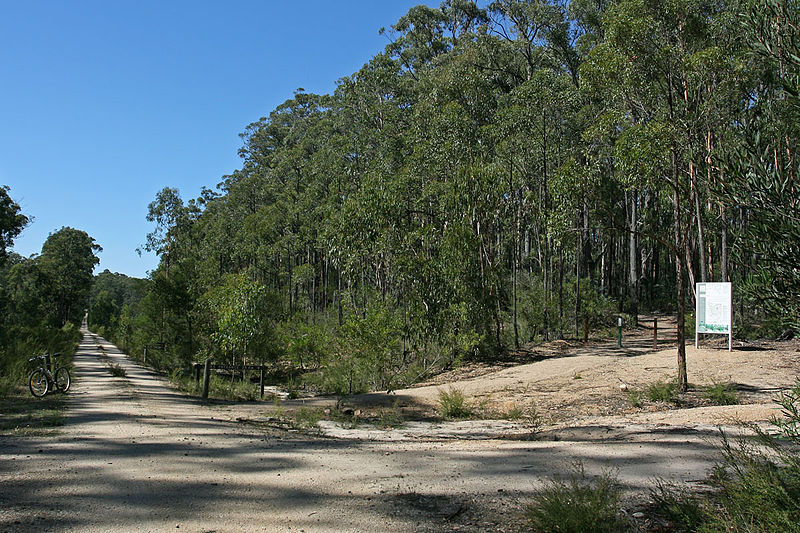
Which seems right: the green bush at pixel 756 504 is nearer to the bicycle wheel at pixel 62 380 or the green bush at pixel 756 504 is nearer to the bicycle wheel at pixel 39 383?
the bicycle wheel at pixel 39 383

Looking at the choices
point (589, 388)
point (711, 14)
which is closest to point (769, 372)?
point (589, 388)

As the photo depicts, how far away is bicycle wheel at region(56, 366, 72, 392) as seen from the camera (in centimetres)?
1547

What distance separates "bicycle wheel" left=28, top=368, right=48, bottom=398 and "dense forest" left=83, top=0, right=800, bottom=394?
21.2 ft

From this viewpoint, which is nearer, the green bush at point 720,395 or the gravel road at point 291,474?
the gravel road at point 291,474

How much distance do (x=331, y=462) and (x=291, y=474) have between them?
0.86 metres

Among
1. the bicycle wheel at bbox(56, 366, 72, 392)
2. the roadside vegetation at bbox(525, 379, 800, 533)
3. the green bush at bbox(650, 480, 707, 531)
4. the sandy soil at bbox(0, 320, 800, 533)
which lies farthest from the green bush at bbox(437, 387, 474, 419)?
the bicycle wheel at bbox(56, 366, 72, 392)

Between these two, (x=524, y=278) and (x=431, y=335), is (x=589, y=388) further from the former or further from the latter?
(x=524, y=278)

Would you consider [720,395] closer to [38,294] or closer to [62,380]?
[62,380]

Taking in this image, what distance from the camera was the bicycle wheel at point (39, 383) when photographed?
47.4ft

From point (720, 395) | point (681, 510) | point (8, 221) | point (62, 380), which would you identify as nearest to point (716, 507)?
point (681, 510)

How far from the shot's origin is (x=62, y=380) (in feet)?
52.0

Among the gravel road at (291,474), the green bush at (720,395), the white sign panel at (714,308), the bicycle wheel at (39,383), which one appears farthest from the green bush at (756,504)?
the bicycle wheel at (39,383)

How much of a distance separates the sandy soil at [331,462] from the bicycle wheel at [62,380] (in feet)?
4.91

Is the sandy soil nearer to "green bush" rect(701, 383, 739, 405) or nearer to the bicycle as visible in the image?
"green bush" rect(701, 383, 739, 405)
